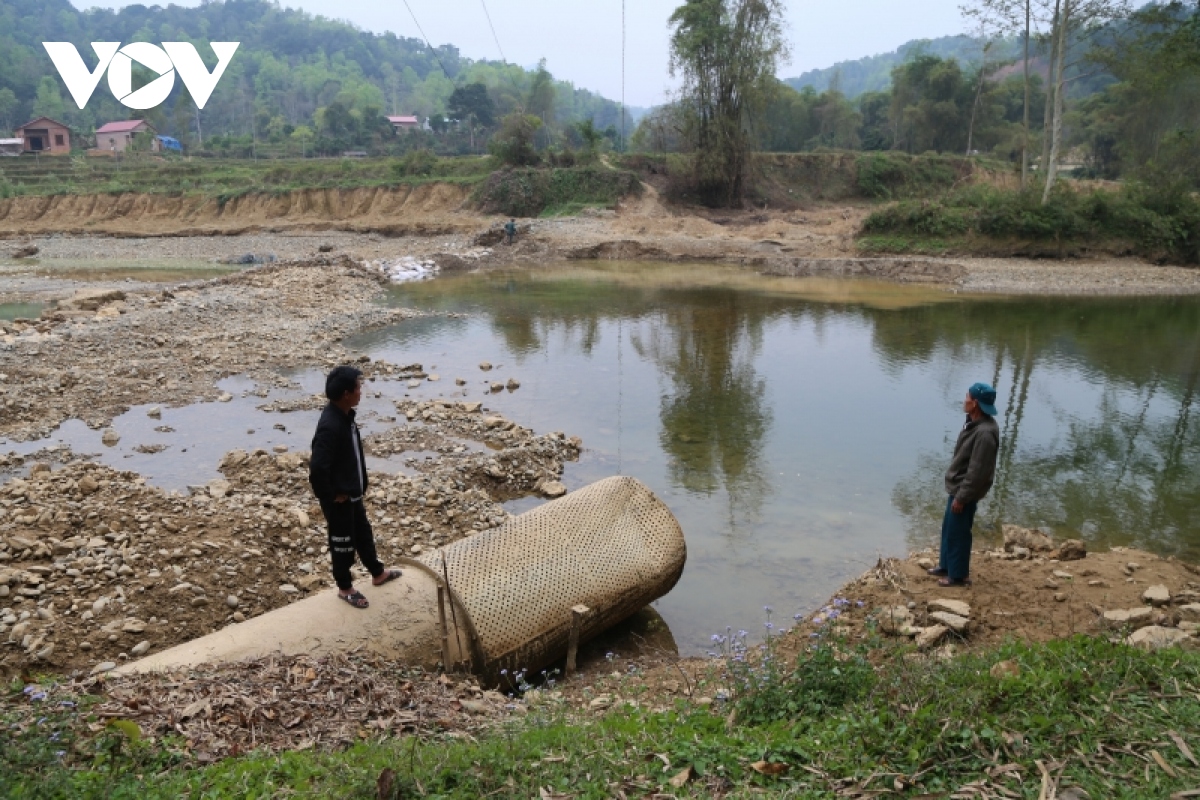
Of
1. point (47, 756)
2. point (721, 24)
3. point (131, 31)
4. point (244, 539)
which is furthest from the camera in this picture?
point (131, 31)

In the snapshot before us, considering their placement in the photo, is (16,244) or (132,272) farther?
(16,244)

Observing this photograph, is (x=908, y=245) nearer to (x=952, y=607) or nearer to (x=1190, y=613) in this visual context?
(x=1190, y=613)

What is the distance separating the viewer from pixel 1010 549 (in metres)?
7.04

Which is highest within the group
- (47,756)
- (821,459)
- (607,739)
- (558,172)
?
(558,172)

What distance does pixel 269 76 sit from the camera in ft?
342

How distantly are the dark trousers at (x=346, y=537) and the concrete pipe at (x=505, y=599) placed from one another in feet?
0.61

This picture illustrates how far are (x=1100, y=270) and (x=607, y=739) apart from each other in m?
26.9

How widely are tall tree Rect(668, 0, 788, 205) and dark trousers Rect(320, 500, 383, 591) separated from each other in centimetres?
3628

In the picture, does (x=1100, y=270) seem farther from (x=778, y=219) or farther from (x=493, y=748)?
(x=493, y=748)

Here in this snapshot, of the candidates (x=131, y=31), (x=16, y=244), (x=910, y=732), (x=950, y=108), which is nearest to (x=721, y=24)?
(x=950, y=108)

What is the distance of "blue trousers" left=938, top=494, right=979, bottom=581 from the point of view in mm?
5820

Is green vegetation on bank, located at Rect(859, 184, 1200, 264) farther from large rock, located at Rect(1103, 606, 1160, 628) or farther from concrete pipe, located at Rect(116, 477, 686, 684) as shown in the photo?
concrete pipe, located at Rect(116, 477, 686, 684)

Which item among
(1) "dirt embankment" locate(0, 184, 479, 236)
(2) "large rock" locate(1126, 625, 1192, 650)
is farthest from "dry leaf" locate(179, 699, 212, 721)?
(1) "dirt embankment" locate(0, 184, 479, 236)

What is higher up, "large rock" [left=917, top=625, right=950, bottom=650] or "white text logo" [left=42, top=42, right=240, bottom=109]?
"white text logo" [left=42, top=42, right=240, bottom=109]
